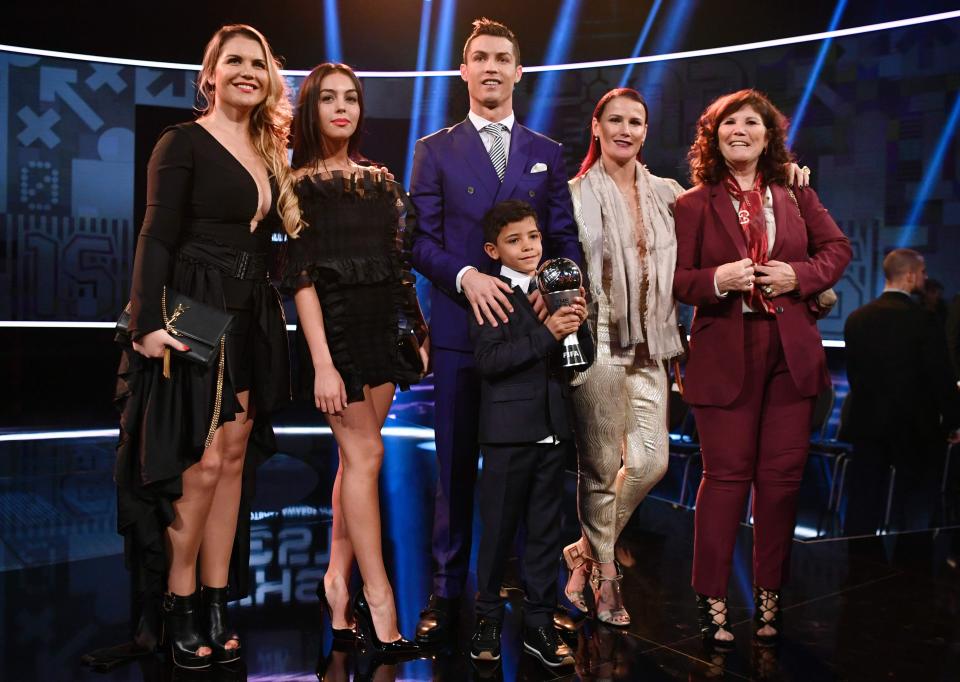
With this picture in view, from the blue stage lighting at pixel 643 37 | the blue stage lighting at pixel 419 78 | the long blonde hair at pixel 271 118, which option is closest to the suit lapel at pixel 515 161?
the long blonde hair at pixel 271 118

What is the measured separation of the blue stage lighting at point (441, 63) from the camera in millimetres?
7156

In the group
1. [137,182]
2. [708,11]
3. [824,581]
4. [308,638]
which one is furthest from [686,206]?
[137,182]

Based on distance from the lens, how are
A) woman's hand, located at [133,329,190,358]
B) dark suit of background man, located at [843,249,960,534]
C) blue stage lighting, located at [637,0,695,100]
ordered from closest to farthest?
1. woman's hand, located at [133,329,190,358]
2. dark suit of background man, located at [843,249,960,534]
3. blue stage lighting, located at [637,0,695,100]

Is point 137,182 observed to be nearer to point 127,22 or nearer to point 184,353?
point 127,22

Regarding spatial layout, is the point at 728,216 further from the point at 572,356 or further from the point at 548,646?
the point at 548,646

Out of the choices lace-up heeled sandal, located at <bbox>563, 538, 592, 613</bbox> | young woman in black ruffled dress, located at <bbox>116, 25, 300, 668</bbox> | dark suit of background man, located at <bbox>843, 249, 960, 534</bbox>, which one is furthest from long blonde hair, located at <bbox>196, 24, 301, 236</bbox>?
dark suit of background man, located at <bbox>843, 249, 960, 534</bbox>

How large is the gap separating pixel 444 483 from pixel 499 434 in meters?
0.45

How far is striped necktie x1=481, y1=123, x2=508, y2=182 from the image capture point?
2.95 m

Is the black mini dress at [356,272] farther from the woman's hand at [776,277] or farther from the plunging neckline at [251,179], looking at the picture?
the woman's hand at [776,277]

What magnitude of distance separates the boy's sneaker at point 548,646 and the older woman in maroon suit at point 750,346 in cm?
52

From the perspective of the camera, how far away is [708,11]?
20.9 ft

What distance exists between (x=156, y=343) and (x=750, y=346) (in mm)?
1783

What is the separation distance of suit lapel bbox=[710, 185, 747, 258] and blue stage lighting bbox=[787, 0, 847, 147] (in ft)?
11.3

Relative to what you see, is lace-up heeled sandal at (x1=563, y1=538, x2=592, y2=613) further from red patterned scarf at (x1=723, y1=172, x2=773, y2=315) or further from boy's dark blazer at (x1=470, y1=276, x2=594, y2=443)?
red patterned scarf at (x1=723, y1=172, x2=773, y2=315)
